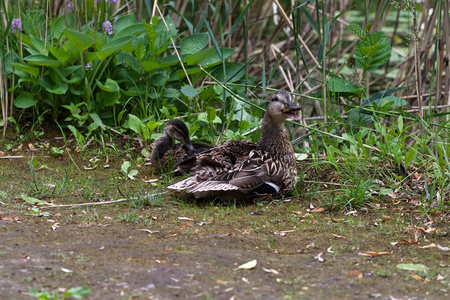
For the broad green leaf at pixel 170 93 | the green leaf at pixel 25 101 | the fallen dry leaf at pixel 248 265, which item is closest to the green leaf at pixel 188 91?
the broad green leaf at pixel 170 93

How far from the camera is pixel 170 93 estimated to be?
21.7ft

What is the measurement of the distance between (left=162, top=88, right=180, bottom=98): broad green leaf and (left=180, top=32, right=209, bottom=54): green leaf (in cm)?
45

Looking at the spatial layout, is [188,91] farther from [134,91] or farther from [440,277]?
[440,277]

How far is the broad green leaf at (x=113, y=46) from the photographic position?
6027 millimetres

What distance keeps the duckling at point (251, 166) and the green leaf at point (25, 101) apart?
6.54 feet

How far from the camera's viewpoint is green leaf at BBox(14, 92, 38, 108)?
247 inches

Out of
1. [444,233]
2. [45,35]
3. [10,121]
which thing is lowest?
[444,233]

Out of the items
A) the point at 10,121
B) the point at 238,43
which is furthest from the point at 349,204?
the point at 238,43

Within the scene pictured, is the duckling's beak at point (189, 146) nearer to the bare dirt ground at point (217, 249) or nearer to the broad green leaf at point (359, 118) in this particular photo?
the bare dirt ground at point (217, 249)

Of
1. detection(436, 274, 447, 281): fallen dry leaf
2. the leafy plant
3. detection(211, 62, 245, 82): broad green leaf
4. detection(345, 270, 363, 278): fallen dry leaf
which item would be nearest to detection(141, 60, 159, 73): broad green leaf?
detection(211, 62, 245, 82): broad green leaf

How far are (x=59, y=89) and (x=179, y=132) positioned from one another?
1.36 m

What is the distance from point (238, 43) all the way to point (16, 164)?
4.42 meters

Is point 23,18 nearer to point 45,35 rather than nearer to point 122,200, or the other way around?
point 45,35

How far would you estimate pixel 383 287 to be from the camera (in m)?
3.31
